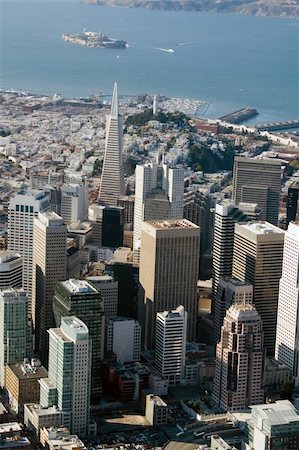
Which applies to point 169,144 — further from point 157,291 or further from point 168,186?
point 157,291

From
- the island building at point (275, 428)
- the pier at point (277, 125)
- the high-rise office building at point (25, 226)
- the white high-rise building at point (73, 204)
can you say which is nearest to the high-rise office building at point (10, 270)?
the high-rise office building at point (25, 226)

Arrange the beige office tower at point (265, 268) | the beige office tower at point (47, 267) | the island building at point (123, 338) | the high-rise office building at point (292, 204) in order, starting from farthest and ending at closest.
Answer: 1. the high-rise office building at point (292, 204)
2. the beige office tower at point (265, 268)
3. the beige office tower at point (47, 267)
4. the island building at point (123, 338)

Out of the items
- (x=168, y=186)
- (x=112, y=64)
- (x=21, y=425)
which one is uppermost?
(x=112, y=64)

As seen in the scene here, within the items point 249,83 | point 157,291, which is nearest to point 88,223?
point 157,291

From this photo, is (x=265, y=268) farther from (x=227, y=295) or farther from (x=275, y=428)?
(x=275, y=428)

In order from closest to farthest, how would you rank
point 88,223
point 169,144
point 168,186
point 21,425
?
point 21,425 < point 168,186 < point 88,223 < point 169,144

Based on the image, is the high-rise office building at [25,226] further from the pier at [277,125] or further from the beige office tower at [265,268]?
the pier at [277,125]
